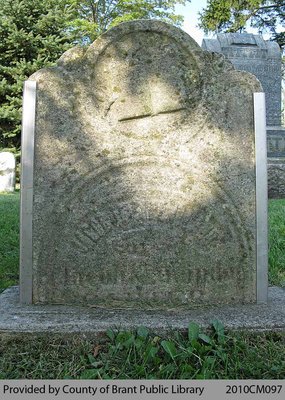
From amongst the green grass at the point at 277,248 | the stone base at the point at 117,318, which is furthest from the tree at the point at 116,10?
the stone base at the point at 117,318

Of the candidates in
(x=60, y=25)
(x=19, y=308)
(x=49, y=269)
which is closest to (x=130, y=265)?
(x=49, y=269)

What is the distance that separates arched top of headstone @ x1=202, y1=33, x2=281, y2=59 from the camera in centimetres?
942

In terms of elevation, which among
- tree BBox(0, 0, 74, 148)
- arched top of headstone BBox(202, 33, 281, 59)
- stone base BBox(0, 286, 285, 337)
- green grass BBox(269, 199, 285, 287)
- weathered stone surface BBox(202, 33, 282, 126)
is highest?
tree BBox(0, 0, 74, 148)

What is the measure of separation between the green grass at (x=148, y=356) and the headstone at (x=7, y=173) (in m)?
9.34

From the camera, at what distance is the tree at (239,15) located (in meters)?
18.8

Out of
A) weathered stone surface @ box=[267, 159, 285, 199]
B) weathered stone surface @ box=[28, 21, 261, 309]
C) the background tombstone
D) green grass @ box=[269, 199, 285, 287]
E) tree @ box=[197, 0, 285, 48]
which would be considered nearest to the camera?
weathered stone surface @ box=[28, 21, 261, 309]

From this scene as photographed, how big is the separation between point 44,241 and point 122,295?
44cm

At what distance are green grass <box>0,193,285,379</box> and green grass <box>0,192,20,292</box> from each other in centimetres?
100

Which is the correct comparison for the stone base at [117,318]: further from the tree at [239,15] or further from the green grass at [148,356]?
the tree at [239,15]

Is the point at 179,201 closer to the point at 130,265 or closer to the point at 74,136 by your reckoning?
the point at 130,265

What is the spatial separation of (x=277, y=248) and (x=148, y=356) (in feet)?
7.01

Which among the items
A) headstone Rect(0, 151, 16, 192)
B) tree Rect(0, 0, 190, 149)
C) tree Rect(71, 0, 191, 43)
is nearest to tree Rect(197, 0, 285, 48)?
tree Rect(71, 0, 191, 43)

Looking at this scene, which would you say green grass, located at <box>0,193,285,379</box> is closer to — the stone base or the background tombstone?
the stone base

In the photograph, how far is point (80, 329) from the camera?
6.05ft
